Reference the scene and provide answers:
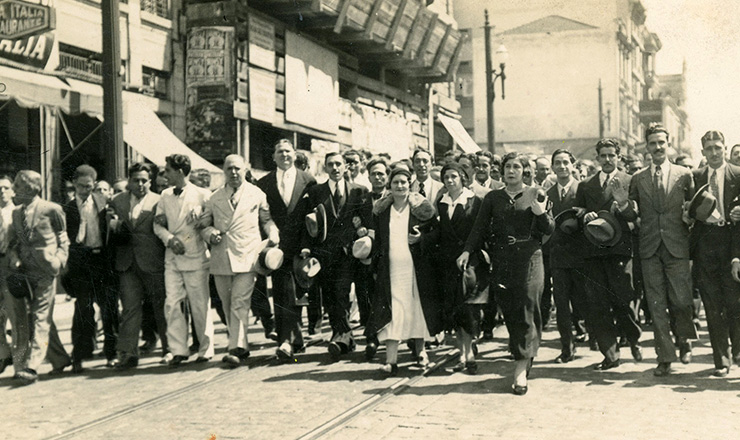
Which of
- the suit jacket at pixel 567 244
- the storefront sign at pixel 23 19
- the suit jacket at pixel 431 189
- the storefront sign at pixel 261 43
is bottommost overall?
the suit jacket at pixel 567 244

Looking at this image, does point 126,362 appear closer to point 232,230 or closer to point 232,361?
point 232,361

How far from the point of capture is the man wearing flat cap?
8.41 meters

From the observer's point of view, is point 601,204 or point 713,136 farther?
point 601,204

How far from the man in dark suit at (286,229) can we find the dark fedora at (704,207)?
383cm

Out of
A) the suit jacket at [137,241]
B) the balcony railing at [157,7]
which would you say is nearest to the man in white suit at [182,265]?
the suit jacket at [137,241]

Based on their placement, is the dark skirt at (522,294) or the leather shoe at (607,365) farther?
the leather shoe at (607,365)

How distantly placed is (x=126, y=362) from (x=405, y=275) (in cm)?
294

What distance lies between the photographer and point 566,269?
8.56 metres

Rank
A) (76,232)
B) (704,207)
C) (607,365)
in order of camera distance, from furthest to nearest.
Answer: (76,232)
(607,365)
(704,207)

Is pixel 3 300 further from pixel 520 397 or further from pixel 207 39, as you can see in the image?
pixel 207 39

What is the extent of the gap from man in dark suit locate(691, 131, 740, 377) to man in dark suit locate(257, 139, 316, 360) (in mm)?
3884

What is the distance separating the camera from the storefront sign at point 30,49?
1334cm

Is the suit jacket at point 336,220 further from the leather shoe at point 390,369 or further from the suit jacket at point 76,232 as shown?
the suit jacket at point 76,232

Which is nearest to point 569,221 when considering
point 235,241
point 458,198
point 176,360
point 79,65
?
point 458,198
